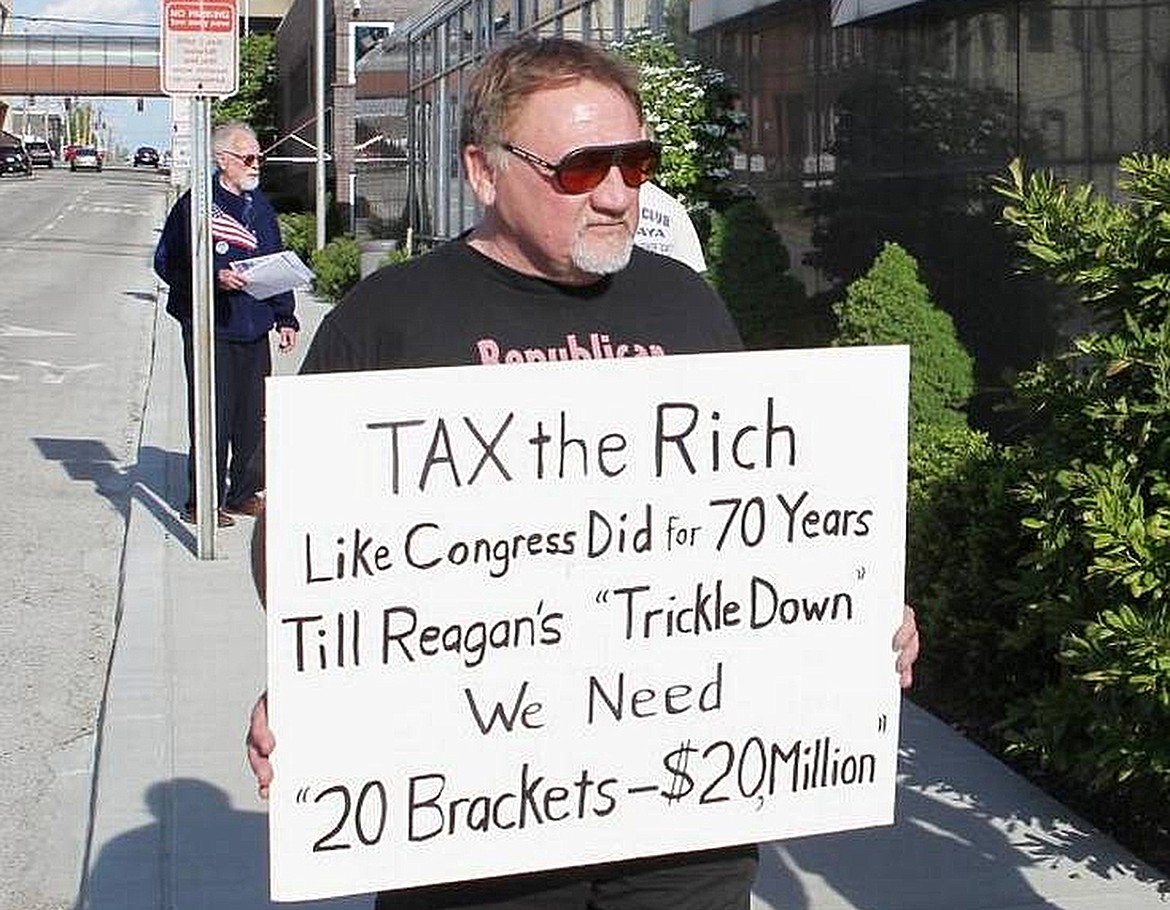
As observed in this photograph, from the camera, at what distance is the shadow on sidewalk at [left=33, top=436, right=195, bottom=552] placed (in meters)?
10.5

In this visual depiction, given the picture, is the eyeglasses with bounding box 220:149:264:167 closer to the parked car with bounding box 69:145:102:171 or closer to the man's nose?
the man's nose

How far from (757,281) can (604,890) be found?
8.72 m

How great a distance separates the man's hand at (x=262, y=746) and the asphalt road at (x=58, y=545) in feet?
8.06

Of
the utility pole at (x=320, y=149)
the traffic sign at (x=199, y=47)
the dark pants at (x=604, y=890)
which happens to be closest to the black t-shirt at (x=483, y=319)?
the dark pants at (x=604, y=890)

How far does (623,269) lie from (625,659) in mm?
605

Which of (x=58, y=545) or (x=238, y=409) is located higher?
(x=238, y=409)

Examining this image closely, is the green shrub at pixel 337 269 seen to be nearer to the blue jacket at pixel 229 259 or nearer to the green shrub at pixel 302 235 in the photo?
the green shrub at pixel 302 235

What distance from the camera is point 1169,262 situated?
4.41m

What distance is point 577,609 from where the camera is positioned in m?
2.88

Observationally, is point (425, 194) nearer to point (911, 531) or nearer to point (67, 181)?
point (911, 531)

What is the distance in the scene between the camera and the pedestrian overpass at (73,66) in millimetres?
106163

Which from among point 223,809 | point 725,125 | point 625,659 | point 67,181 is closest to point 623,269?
point 625,659

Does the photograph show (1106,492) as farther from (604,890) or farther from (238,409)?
(238,409)

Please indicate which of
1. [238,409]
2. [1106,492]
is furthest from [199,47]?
[1106,492]
